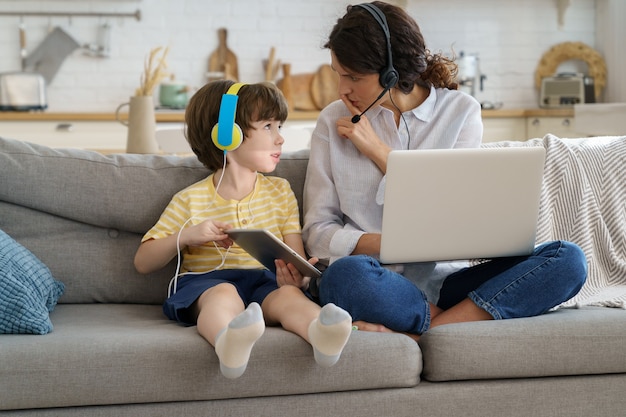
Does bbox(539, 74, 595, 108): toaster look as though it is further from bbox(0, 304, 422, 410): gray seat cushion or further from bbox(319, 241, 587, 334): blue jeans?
bbox(0, 304, 422, 410): gray seat cushion

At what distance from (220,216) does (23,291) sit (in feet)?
1.76

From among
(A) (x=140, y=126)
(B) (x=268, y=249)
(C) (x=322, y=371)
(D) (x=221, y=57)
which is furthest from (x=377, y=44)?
(D) (x=221, y=57)

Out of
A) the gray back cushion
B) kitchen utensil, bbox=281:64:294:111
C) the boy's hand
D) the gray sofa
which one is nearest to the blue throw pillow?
the gray sofa

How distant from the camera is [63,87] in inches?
207

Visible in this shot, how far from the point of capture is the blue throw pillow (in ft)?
6.01

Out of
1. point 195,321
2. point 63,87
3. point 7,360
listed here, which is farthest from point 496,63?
point 7,360

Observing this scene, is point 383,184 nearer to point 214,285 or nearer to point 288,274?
point 288,274

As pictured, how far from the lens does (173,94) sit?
506 cm

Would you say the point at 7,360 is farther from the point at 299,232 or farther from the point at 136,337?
the point at 299,232

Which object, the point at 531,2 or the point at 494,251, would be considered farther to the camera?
the point at 531,2

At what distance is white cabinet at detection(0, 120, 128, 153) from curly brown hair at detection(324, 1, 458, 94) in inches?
111

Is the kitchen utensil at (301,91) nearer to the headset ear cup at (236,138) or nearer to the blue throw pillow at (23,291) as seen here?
the headset ear cup at (236,138)

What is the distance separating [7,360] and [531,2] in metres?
4.72

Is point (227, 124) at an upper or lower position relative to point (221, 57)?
lower
